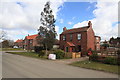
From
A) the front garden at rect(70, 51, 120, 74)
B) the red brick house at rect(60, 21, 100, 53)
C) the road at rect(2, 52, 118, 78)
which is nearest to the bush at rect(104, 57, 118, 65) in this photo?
the front garden at rect(70, 51, 120, 74)

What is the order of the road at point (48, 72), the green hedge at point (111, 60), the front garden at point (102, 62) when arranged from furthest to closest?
the green hedge at point (111, 60)
the front garden at point (102, 62)
the road at point (48, 72)

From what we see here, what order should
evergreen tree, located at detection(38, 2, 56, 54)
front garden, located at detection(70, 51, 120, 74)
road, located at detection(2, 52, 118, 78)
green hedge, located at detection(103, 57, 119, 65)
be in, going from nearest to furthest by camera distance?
1. road, located at detection(2, 52, 118, 78)
2. front garden, located at detection(70, 51, 120, 74)
3. green hedge, located at detection(103, 57, 119, 65)
4. evergreen tree, located at detection(38, 2, 56, 54)

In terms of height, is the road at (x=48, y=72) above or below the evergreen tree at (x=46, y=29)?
below

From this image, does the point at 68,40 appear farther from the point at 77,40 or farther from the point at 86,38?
the point at 86,38

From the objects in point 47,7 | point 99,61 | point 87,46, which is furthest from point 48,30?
point 99,61

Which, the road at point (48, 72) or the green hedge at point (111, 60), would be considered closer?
the road at point (48, 72)

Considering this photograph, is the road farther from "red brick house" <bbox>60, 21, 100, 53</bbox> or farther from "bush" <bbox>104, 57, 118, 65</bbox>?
"red brick house" <bbox>60, 21, 100, 53</bbox>

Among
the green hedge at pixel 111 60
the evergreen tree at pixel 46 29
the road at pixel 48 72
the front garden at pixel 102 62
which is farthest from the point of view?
the evergreen tree at pixel 46 29

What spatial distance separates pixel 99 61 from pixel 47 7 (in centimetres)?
1735

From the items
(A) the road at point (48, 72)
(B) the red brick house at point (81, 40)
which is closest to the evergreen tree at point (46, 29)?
(B) the red brick house at point (81, 40)

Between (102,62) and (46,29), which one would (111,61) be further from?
(46,29)

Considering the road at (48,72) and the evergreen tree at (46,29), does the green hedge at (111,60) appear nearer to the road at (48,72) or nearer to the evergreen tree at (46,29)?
the road at (48,72)

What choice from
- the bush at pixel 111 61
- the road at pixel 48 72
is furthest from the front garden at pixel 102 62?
the road at pixel 48 72

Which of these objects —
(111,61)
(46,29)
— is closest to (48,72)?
(111,61)
